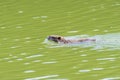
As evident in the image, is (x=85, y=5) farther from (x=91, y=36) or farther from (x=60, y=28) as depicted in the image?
(x=91, y=36)

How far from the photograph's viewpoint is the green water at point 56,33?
13.5m

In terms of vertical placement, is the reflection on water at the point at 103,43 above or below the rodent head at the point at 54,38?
below

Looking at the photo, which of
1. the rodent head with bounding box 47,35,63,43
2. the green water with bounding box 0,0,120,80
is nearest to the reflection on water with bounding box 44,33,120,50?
the green water with bounding box 0,0,120,80

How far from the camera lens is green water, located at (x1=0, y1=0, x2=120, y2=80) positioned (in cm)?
1350

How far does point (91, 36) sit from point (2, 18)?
22.0 ft

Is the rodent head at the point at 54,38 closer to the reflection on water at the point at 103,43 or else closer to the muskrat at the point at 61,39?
the muskrat at the point at 61,39

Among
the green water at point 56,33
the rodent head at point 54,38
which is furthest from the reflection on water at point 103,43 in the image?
the rodent head at point 54,38

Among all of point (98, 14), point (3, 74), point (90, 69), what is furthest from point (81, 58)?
point (98, 14)

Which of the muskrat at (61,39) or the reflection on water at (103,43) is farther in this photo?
→ the muskrat at (61,39)

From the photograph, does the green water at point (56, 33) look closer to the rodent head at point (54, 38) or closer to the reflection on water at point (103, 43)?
the reflection on water at point (103, 43)

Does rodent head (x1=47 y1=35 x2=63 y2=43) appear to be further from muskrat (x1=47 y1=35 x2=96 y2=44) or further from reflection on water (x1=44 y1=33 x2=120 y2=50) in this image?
reflection on water (x1=44 y1=33 x2=120 y2=50)

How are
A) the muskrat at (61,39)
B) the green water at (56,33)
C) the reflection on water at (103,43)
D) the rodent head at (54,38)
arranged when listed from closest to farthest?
the green water at (56,33), the reflection on water at (103,43), the muskrat at (61,39), the rodent head at (54,38)

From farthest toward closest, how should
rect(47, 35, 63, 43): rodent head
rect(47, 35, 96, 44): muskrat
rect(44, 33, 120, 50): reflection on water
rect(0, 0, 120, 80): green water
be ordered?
1. rect(47, 35, 63, 43): rodent head
2. rect(47, 35, 96, 44): muskrat
3. rect(44, 33, 120, 50): reflection on water
4. rect(0, 0, 120, 80): green water

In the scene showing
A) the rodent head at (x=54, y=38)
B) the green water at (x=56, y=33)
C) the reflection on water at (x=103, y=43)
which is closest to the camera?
the green water at (x=56, y=33)
